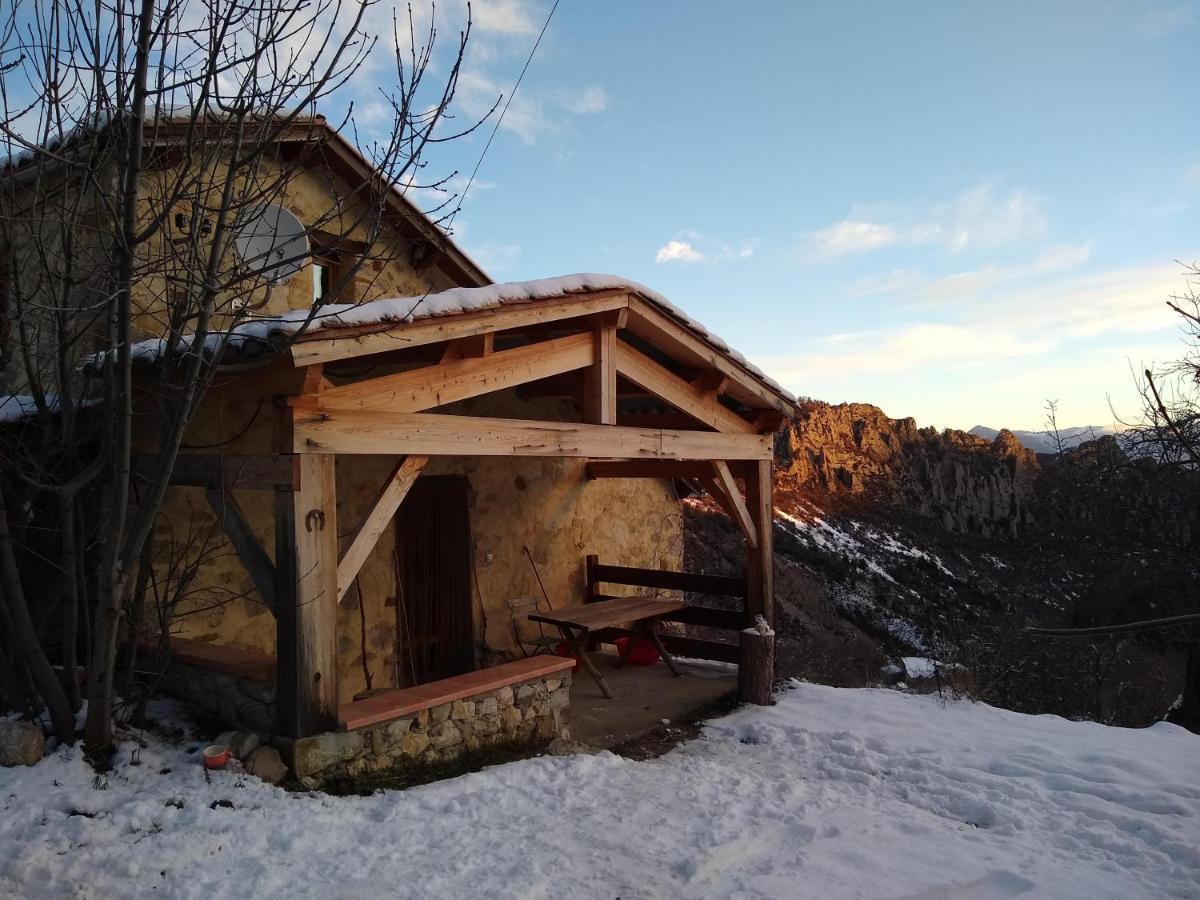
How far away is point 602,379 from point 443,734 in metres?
2.51

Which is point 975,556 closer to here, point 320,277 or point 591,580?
point 591,580

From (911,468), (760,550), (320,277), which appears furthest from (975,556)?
(320,277)

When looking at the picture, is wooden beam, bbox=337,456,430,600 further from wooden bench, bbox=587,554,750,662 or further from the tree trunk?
wooden bench, bbox=587,554,750,662

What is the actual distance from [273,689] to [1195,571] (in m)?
11.2

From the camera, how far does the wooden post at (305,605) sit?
155 inches

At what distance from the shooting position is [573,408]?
Result: 329 inches

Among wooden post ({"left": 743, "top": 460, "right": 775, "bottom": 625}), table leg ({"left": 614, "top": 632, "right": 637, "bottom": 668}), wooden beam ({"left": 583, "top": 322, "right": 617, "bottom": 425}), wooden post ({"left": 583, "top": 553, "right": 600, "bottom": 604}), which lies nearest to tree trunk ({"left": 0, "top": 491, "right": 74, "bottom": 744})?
wooden beam ({"left": 583, "top": 322, "right": 617, "bottom": 425})

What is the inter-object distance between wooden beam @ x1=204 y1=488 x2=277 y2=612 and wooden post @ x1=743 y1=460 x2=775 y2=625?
13.7 ft

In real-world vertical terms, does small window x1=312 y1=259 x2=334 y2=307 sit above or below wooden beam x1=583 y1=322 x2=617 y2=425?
above

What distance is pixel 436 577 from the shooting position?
7156 millimetres

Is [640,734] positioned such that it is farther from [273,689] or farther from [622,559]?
[622,559]

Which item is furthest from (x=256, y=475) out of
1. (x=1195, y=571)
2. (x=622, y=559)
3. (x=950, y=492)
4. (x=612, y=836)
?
(x=950, y=492)

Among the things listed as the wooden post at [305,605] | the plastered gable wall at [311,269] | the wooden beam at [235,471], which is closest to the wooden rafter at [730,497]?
the plastered gable wall at [311,269]

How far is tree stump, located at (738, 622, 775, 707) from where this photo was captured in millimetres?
6551
